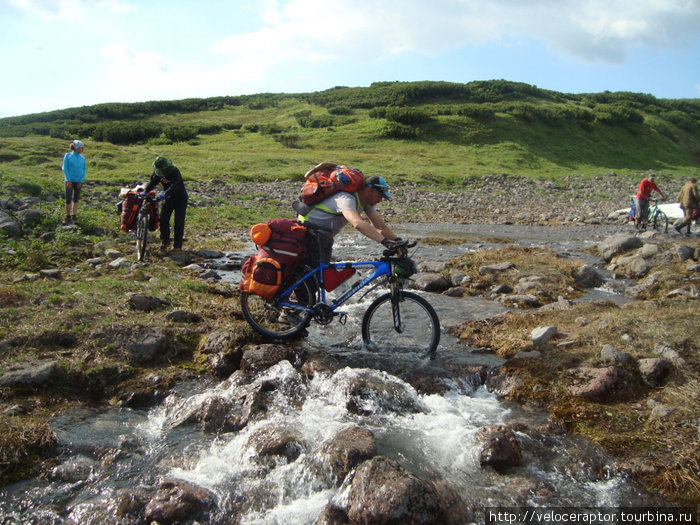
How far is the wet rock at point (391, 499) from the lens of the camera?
3848 mm

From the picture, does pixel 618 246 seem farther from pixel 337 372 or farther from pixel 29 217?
pixel 29 217

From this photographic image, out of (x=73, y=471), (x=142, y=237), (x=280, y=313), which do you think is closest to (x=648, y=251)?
(x=280, y=313)

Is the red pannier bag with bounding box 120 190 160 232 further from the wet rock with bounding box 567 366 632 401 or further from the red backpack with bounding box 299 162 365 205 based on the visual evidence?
the wet rock with bounding box 567 366 632 401

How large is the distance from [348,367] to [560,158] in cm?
5612

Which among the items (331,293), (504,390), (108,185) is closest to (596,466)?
(504,390)

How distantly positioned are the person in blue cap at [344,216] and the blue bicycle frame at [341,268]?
0.75ft

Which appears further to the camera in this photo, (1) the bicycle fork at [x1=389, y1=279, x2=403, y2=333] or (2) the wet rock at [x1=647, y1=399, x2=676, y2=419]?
(1) the bicycle fork at [x1=389, y1=279, x2=403, y2=333]

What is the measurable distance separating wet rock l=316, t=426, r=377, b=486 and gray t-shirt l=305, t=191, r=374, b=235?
3.14 m

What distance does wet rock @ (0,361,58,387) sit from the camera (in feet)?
18.5

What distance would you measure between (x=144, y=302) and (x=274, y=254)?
2406 millimetres

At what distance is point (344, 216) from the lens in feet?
22.6

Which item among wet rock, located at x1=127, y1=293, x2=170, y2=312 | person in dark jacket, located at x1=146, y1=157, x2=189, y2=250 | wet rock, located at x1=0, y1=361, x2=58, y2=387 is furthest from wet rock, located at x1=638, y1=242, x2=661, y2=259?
wet rock, located at x1=0, y1=361, x2=58, y2=387

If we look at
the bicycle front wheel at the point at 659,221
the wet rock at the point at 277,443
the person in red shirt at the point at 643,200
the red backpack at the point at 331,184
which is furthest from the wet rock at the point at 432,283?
the bicycle front wheel at the point at 659,221

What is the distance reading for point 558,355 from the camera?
692cm
